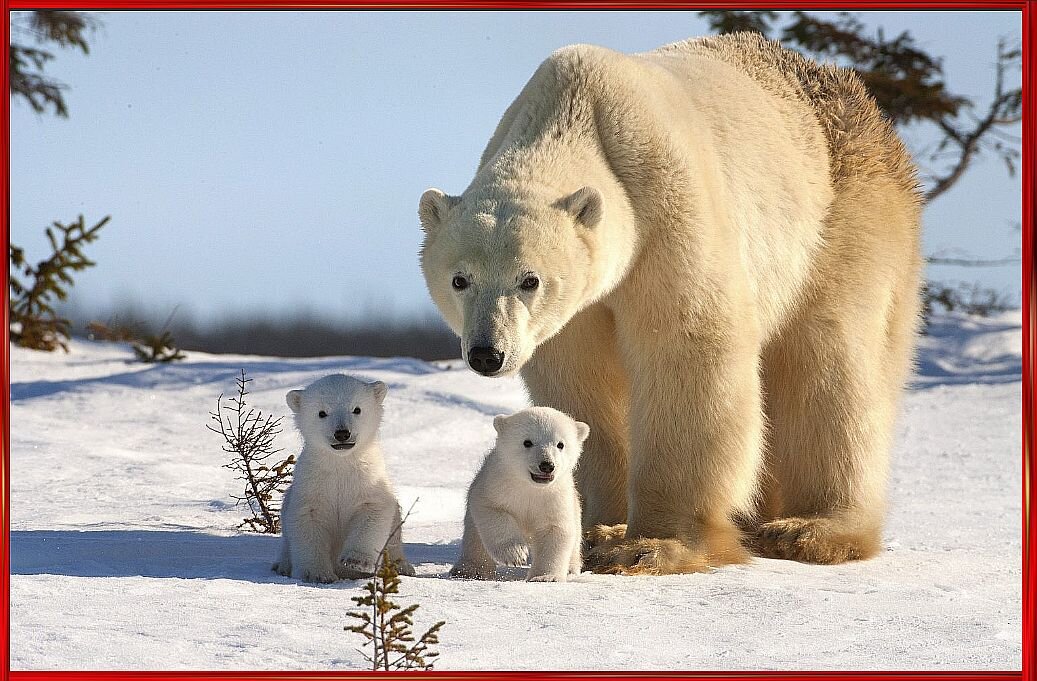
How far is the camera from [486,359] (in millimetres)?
4145

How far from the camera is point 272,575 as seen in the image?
14.4ft

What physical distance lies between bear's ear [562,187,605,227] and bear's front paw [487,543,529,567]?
1.17 m

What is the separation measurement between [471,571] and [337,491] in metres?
0.58

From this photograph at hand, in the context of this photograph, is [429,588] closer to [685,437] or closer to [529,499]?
[529,499]

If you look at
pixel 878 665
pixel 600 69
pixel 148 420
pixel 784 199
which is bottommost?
pixel 878 665

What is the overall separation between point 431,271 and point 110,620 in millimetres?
1686

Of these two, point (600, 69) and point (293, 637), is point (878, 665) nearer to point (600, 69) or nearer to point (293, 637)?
point (293, 637)

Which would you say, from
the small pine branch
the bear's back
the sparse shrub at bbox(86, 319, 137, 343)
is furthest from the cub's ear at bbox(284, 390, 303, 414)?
the sparse shrub at bbox(86, 319, 137, 343)

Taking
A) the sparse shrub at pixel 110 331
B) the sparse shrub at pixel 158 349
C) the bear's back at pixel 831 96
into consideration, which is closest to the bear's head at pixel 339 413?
the bear's back at pixel 831 96

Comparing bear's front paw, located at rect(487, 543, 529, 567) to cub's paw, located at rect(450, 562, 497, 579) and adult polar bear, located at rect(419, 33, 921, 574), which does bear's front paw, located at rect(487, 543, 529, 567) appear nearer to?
cub's paw, located at rect(450, 562, 497, 579)

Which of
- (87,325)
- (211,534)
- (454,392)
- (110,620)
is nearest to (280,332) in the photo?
(87,325)

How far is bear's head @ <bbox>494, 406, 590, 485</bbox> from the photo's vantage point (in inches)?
172

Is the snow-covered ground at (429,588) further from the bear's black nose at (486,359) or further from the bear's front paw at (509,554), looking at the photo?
the bear's black nose at (486,359)

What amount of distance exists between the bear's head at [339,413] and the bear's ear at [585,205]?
0.92 meters
